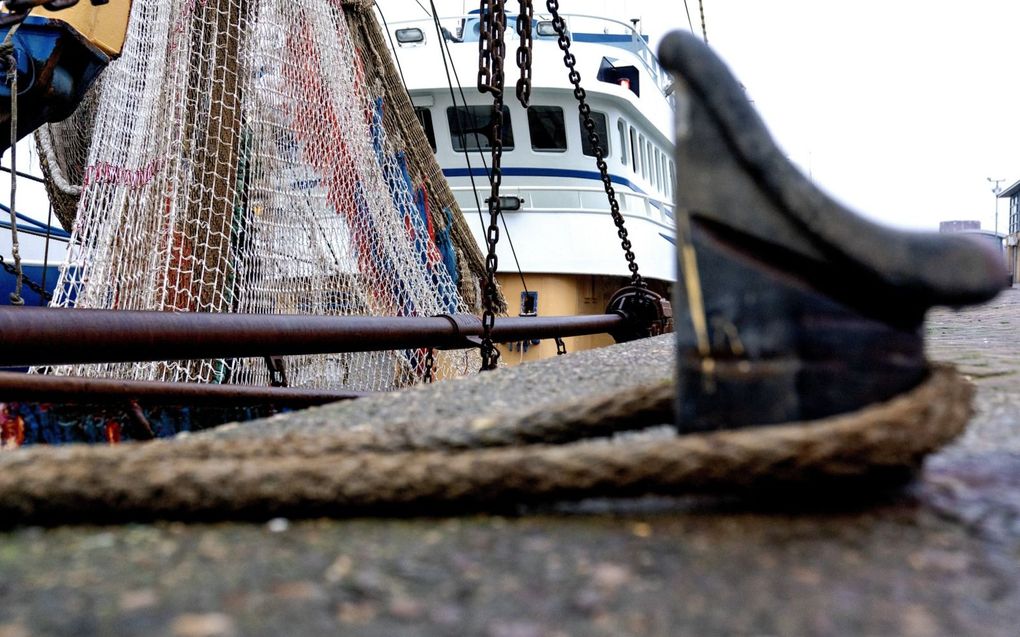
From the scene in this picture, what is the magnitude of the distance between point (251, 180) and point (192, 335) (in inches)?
77.9

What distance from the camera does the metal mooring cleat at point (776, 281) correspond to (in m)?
0.90

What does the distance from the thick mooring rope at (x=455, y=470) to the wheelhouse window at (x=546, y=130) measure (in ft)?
32.4

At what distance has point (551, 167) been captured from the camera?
10.6 meters

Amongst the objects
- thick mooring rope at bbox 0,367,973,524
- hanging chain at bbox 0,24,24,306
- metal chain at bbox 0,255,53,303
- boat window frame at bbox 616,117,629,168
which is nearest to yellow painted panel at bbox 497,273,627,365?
boat window frame at bbox 616,117,629,168

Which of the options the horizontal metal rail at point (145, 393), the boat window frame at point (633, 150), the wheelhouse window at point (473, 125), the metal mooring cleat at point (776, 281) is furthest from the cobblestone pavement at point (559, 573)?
the boat window frame at point (633, 150)

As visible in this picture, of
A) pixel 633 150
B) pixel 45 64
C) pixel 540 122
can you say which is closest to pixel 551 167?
pixel 540 122

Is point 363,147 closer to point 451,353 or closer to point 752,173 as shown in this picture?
point 451,353

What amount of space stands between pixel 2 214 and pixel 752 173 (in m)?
9.90

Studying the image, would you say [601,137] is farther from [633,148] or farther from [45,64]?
[45,64]

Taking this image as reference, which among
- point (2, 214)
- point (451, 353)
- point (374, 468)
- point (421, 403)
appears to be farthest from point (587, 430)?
point (2, 214)

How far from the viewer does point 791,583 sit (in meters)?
0.79

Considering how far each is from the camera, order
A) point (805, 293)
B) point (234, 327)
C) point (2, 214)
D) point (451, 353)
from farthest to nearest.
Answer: point (2, 214)
point (451, 353)
point (234, 327)
point (805, 293)

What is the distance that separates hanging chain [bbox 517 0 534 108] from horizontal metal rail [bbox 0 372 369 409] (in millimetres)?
1381

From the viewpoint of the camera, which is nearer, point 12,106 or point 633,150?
point 12,106
